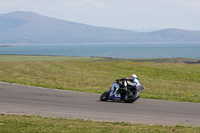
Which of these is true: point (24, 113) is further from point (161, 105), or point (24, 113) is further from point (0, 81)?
point (0, 81)

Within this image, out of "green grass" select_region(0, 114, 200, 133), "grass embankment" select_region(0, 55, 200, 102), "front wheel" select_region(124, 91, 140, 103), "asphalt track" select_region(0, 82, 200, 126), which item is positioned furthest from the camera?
"grass embankment" select_region(0, 55, 200, 102)

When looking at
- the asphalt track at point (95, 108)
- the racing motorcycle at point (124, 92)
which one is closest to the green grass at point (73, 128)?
the asphalt track at point (95, 108)

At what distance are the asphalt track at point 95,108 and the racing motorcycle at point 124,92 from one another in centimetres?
39

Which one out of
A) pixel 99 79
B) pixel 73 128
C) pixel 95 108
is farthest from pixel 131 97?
pixel 99 79

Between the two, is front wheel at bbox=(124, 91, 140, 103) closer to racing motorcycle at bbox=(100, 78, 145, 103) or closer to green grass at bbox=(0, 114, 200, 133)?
racing motorcycle at bbox=(100, 78, 145, 103)

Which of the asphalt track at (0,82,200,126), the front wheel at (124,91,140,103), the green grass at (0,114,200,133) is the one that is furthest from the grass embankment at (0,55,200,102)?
the green grass at (0,114,200,133)

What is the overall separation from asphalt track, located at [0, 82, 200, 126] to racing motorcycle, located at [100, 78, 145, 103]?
394mm

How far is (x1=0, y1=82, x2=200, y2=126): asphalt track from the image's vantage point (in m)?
13.6

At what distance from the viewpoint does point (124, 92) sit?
1798 cm

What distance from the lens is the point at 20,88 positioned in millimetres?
22391

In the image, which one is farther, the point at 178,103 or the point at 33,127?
the point at 178,103

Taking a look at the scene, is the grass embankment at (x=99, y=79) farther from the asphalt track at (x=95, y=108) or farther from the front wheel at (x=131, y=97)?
the asphalt track at (x=95, y=108)

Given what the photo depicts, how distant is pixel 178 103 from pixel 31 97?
787cm

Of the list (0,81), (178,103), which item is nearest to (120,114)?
(178,103)
